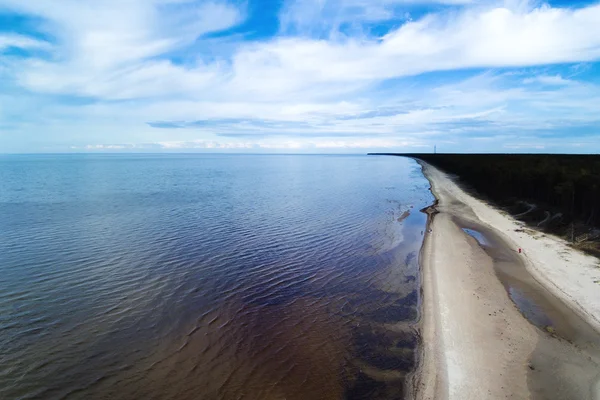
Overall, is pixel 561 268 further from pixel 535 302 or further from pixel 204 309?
pixel 204 309

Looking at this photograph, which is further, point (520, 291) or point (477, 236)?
point (477, 236)

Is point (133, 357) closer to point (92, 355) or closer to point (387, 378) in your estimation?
point (92, 355)

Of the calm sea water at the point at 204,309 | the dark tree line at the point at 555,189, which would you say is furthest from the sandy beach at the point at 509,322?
the dark tree line at the point at 555,189

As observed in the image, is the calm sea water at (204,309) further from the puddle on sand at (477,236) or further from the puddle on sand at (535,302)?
the puddle on sand at (535,302)

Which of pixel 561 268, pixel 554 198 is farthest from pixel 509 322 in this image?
pixel 554 198

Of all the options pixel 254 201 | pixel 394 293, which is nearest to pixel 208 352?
pixel 394 293
